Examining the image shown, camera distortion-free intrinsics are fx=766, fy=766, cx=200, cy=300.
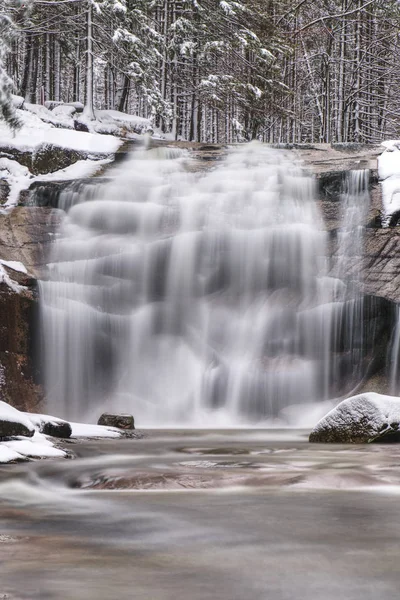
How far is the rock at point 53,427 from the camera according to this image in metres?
9.32

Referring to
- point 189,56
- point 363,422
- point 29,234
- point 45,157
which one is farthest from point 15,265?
point 189,56

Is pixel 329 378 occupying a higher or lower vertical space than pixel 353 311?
lower

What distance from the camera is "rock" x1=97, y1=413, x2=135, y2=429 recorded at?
11.1 m

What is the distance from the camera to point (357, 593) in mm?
3018

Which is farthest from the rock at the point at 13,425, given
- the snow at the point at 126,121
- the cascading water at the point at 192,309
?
the snow at the point at 126,121

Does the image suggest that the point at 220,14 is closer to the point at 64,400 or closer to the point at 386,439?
the point at 64,400

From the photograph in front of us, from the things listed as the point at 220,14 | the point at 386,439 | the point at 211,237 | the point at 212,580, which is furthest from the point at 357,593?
the point at 220,14

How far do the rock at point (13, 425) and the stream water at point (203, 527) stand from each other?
3.05 ft

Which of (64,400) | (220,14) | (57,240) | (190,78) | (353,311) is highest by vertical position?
(220,14)

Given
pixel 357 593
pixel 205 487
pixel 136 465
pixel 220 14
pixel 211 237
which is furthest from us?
pixel 220 14

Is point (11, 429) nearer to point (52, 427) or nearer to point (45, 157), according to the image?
point (52, 427)

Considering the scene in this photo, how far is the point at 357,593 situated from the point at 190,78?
27306 millimetres

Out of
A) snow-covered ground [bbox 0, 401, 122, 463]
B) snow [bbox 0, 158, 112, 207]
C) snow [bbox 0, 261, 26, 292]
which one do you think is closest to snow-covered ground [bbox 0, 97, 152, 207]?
snow [bbox 0, 158, 112, 207]

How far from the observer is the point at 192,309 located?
13680 millimetres
